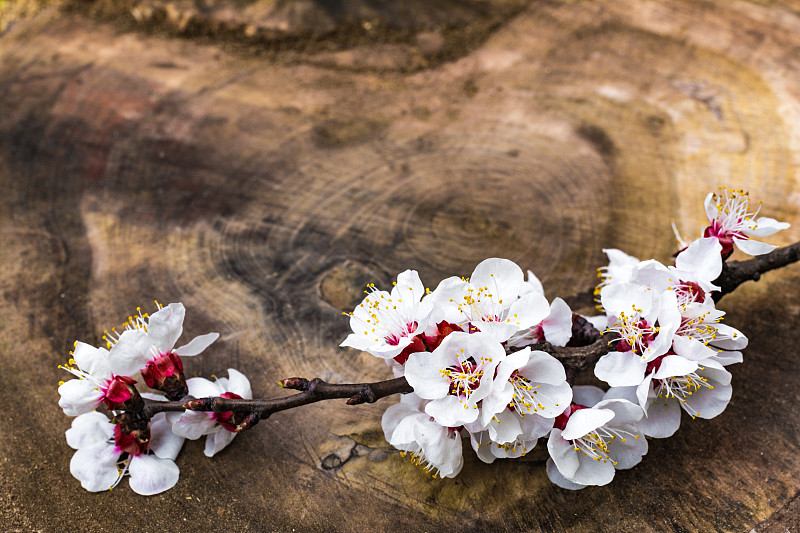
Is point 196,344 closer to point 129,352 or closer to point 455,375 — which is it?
point 129,352

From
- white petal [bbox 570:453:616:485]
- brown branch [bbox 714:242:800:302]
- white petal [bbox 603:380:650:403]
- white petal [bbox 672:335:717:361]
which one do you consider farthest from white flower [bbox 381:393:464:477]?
brown branch [bbox 714:242:800:302]

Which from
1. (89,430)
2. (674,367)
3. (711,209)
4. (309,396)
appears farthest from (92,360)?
(711,209)

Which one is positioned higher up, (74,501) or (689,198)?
(689,198)

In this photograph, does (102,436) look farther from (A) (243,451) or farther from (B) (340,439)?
(B) (340,439)

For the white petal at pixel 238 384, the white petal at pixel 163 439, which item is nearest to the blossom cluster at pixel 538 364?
the white petal at pixel 238 384

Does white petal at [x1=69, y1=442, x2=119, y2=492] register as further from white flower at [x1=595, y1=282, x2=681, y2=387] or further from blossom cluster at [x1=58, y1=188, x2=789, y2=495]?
white flower at [x1=595, y1=282, x2=681, y2=387]

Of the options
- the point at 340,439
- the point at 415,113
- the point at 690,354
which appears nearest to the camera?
the point at 690,354

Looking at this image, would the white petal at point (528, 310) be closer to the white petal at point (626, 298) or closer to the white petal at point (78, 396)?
the white petal at point (626, 298)

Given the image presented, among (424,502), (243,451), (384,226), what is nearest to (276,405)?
(243,451)

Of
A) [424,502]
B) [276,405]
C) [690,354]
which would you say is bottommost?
[424,502]
